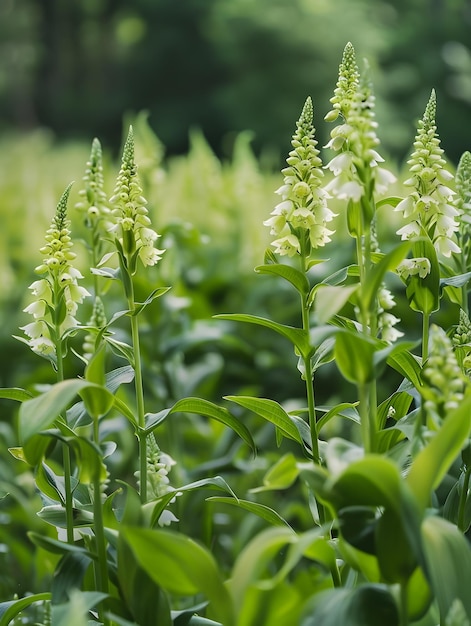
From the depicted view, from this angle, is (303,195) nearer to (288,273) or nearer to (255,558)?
(288,273)

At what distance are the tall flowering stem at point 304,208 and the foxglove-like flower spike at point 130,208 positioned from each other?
197mm

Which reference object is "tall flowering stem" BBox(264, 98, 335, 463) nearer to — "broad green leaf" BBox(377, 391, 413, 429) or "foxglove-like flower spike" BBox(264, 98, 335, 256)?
"foxglove-like flower spike" BBox(264, 98, 335, 256)

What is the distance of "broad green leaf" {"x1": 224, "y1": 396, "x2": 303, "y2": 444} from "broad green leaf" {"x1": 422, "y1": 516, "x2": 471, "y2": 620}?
0.42 metres

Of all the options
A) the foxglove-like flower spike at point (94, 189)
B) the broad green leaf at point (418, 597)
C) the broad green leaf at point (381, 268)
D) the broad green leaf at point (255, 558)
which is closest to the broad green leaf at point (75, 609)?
the broad green leaf at point (255, 558)

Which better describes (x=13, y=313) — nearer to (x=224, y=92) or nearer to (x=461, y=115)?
(x=461, y=115)

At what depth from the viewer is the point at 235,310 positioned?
3568 mm

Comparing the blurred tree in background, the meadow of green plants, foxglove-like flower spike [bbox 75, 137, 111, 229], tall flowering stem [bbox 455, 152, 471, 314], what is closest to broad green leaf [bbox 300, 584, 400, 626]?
the meadow of green plants

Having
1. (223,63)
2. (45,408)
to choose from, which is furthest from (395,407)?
(223,63)

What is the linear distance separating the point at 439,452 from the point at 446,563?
4.8 inches

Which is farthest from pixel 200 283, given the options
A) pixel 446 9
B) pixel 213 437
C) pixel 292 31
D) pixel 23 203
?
pixel 446 9

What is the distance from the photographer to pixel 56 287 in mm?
1354

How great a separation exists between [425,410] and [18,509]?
183 centimetres

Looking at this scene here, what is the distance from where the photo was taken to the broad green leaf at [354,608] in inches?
39.1

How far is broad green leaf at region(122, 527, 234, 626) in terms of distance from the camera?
38.6 inches
